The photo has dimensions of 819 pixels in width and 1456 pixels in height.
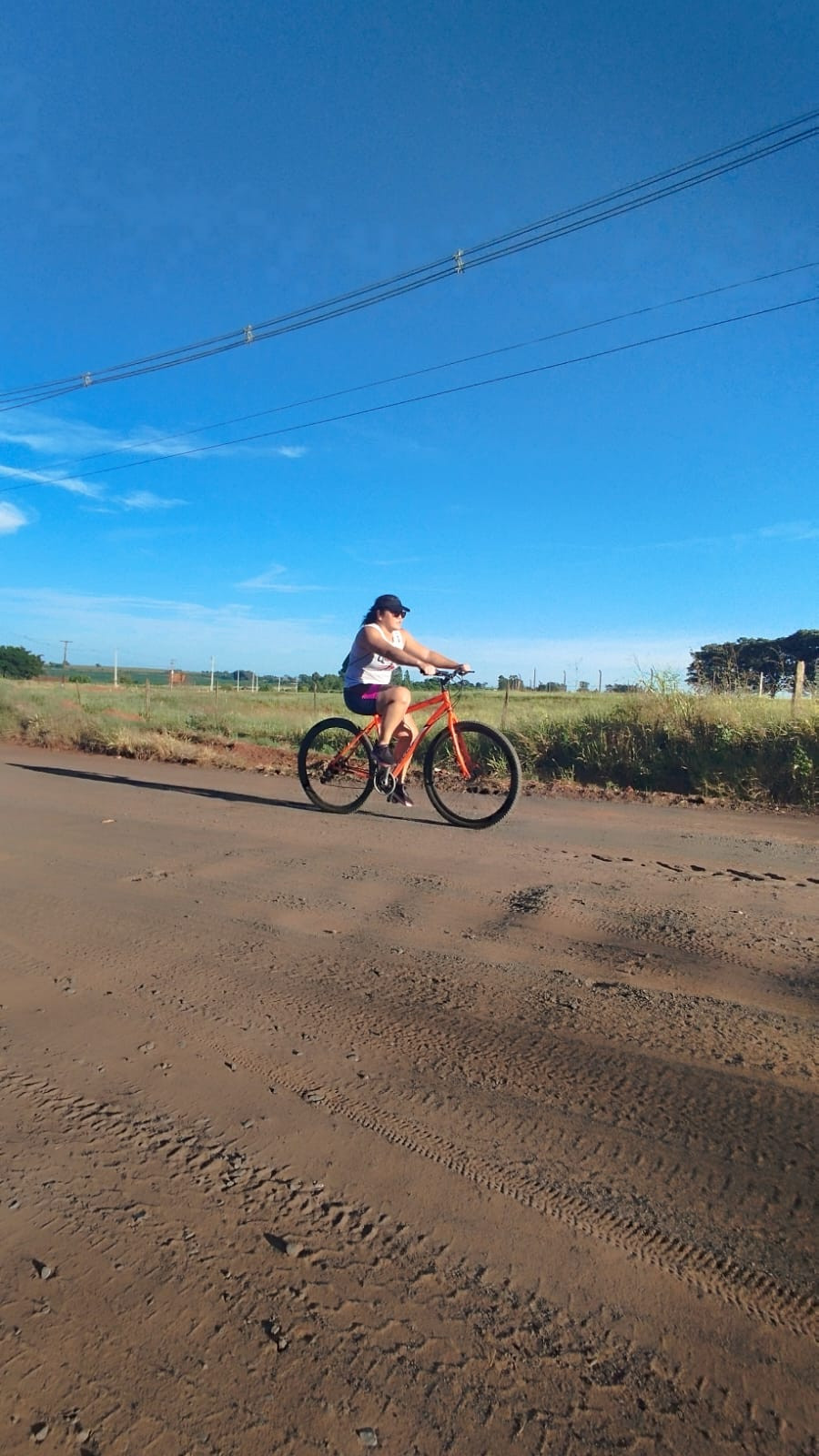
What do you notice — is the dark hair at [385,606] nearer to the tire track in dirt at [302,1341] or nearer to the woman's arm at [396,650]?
the woman's arm at [396,650]

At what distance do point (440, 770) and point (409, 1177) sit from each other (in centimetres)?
508

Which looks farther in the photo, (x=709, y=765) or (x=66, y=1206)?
(x=709, y=765)

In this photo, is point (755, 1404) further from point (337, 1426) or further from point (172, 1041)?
point (172, 1041)

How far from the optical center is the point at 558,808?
8211mm

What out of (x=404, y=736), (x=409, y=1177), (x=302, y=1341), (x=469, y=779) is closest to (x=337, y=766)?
(x=404, y=736)

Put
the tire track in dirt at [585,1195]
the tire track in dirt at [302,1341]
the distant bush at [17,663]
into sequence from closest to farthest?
the tire track in dirt at [302,1341] < the tire track in dirt at [585,1195] < the distant bush at [17,663]

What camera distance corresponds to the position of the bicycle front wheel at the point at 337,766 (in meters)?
7.01

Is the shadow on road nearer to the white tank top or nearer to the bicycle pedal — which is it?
the bicycle pedal

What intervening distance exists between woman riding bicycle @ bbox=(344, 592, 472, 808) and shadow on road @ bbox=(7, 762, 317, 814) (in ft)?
3.77

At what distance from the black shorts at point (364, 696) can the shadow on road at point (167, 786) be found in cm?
109

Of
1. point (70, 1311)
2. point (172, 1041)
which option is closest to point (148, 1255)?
point (70, 1311)

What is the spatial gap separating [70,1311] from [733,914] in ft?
10.7

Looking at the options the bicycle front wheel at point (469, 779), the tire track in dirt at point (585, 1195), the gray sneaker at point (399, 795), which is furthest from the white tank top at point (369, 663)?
the tire track in dirt at point (585, 1195)

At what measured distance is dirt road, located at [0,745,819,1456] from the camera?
1.38 meters
